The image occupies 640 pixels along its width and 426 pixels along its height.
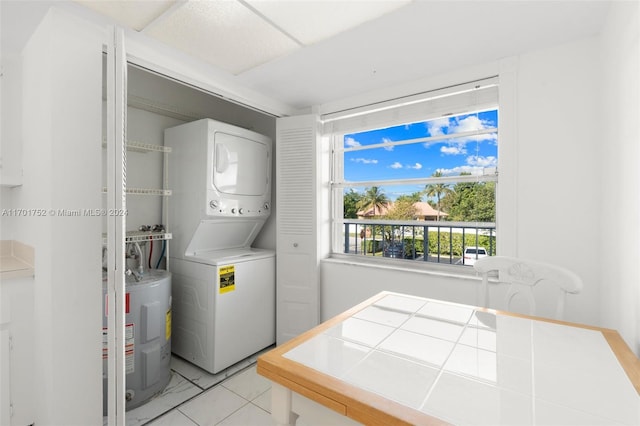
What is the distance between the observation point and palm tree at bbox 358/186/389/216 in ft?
8.77

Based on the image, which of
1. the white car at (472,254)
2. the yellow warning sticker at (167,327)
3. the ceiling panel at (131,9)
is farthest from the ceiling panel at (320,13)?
the yellow warning sticker at (167,327)

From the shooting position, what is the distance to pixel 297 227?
2.81 metres

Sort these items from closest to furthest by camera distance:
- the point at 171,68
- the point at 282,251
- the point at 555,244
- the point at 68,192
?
the point at 68,192 < the point at 555,244 < the point at 171,68 < the point at 282,251

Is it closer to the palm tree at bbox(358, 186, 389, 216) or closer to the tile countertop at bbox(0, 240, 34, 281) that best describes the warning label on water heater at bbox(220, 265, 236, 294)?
the tile countertop at bbox(0, 240, 34, 281)

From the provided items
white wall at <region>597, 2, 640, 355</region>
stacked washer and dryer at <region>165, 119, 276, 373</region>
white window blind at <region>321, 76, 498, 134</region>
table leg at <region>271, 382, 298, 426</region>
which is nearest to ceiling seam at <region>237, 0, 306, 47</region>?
white window blind at <region>321, 76, 498, 134</region>

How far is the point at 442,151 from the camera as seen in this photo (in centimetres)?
236

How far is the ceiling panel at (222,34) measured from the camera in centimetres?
149

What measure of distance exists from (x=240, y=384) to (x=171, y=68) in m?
2.32

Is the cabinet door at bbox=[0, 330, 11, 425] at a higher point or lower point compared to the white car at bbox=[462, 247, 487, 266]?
lower

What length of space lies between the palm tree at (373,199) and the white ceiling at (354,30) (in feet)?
3.18

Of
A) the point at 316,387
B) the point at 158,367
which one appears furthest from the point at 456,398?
the point at 158,367

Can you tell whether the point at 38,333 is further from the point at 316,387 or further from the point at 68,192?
the point at 316,387

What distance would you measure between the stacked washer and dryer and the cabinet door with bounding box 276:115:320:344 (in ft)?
0.51

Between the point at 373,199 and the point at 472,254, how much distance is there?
925 millimetres
